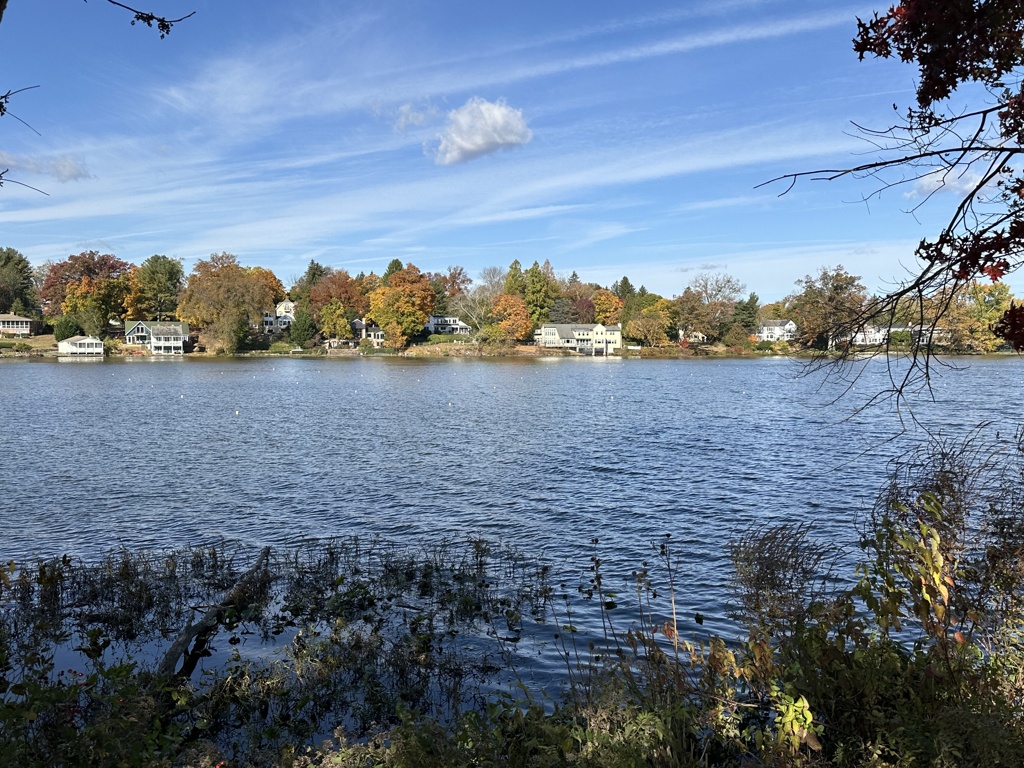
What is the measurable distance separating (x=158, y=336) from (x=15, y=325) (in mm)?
35070

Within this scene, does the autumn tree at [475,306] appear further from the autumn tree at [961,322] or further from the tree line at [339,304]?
the autumn tree at [961,322]

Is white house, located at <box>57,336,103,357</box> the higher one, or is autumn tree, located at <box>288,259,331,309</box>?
autumn tree, located at <box>288,259,331,309</box>

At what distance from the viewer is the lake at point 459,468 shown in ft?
58.4

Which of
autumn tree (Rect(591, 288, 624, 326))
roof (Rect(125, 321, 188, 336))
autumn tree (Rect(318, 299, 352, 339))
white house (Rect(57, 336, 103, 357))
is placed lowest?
white house (Rect(57, 336, 103, 357))

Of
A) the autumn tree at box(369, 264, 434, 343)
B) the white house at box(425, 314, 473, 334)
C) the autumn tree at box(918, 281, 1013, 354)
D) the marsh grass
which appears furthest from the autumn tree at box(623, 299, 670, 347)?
the autumn tree at box(918, 281, 1013, 354)

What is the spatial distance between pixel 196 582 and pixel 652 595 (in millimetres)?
9081

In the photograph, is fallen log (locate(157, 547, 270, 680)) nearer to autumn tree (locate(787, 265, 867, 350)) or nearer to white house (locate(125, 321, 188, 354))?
autumn tree (locate(787, 265, 867, 350))

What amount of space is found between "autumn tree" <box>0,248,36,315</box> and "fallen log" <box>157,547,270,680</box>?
505 ft

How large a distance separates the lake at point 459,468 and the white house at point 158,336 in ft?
230

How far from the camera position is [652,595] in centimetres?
1316

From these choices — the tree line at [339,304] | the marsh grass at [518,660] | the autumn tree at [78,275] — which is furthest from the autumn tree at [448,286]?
the marsh grass at [518,660]

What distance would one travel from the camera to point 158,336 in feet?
399

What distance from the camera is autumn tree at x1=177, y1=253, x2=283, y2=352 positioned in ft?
408

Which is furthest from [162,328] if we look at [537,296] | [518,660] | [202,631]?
[518,660]
